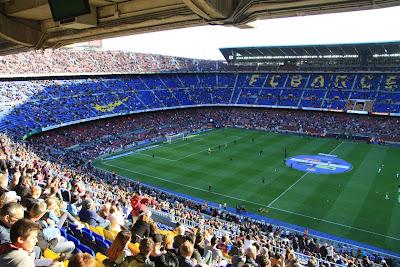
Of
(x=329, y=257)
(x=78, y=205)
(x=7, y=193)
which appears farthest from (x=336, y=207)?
(x=7, y=193)

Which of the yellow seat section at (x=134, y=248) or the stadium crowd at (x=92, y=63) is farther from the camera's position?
the stadium crowd at (x=92, y=63)

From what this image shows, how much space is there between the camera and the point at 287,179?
3144cm

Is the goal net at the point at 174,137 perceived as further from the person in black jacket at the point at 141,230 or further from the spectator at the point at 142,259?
the spectator at the point at 142,259

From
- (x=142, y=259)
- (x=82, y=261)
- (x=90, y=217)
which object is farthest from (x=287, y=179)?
(x=82, y=261)

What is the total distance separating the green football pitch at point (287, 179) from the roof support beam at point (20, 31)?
19355mm

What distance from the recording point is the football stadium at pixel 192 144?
6.16m

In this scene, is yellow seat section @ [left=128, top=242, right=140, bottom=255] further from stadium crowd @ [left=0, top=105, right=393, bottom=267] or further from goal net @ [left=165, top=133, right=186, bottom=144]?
goal net @ [left=165, top=133, right=186, bottom=144]

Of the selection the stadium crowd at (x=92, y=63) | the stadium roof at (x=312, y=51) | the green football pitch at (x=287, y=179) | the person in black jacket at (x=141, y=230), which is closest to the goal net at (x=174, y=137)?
the green football pitch at (x=287, y=179)

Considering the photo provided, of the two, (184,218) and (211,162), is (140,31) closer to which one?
(184,218)

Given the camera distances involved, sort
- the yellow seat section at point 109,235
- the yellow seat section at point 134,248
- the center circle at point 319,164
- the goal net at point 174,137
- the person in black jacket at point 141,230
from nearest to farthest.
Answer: the yellow seat section at point 134,248, the person in black jacket at point 141,230, the yellow seat section at point 109,235, the center circle at point 319,164, the goal net at point 174,137

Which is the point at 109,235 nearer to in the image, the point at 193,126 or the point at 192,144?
the point at 192,144

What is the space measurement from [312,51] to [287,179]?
35276 mm

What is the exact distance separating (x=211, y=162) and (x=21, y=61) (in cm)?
2874

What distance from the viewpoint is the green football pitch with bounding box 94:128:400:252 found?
23.6 meters
